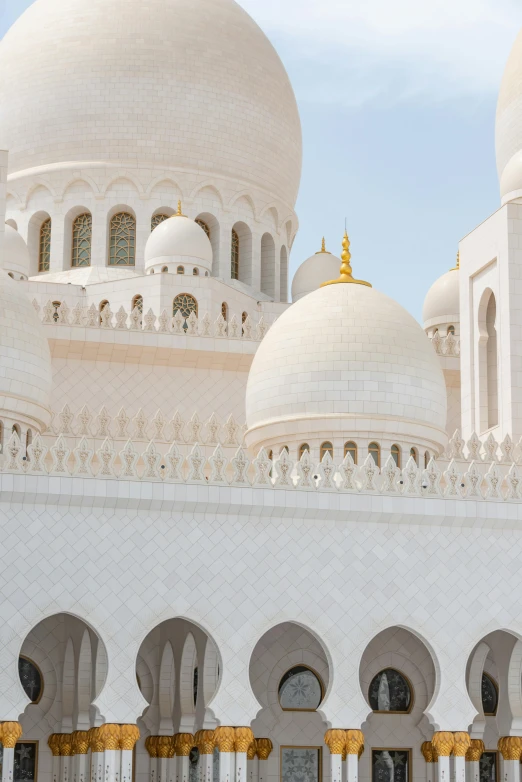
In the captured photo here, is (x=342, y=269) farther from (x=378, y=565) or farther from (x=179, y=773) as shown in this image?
(x=179, y=773)

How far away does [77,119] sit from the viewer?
24.4m

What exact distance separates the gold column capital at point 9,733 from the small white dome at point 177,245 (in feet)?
32.3

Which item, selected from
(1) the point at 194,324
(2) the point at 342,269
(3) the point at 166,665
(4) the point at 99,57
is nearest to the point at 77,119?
(4) the point at 99,57

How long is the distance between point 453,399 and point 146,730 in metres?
7.55

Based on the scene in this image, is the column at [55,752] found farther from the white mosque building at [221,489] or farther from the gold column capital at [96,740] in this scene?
the gold column capital at [96,740]

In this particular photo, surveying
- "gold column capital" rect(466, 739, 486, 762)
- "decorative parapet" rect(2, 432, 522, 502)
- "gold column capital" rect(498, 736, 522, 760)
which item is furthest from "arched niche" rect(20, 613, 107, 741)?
"gold column capital" rect(498, 736, 522, 760)

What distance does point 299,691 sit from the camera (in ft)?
58.6

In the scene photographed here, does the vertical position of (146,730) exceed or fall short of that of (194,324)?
it falls short

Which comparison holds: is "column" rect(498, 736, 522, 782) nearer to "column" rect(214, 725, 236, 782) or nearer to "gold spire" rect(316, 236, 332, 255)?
"column" rect(214, 725, 236, 782)

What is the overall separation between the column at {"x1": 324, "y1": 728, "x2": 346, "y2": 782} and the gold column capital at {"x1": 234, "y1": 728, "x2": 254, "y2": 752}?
0.93 meters

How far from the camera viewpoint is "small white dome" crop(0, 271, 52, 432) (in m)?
17.4

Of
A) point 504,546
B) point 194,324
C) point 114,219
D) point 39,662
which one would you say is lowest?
point 39,662

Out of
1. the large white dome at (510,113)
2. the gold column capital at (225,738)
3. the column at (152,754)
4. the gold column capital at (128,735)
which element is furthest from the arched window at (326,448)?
the large white dome at (510,113)

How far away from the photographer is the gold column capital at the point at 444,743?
52.5 feet
